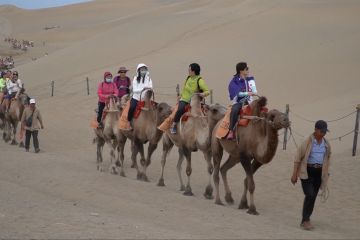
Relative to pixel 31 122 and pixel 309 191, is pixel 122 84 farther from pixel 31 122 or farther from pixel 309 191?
pixel 309 191

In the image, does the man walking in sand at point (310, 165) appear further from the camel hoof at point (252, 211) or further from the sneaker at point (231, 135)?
the sneaker at point (231, 135)

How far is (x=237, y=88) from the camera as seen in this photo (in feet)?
40.8

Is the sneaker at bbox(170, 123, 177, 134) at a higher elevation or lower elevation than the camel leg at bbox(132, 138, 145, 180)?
higher

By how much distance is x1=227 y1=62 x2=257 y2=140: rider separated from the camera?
Answer: 12.1m

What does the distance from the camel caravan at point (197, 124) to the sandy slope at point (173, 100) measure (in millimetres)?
799

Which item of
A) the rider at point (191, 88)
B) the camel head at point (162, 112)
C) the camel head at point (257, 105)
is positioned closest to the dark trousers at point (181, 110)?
the rider at point (191, 88)

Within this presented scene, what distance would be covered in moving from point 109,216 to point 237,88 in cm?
383

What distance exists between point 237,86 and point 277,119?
1695 mm

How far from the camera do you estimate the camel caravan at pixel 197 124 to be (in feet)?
38.5

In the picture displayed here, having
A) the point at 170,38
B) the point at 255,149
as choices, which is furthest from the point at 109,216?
the point at 170,38

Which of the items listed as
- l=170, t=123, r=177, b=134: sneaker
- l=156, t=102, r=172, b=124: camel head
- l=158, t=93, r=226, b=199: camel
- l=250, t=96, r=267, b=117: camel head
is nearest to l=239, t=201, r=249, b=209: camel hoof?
l=158, t=93, r=226, b=199: camel

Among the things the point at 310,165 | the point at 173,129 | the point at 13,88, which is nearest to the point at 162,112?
the point at 173,129

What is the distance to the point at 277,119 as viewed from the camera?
432 inches

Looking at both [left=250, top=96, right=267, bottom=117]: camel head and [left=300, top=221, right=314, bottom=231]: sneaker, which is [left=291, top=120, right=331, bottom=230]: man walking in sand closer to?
[left=300, top=221, right=314, bottom=231]: sneaker
